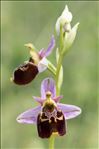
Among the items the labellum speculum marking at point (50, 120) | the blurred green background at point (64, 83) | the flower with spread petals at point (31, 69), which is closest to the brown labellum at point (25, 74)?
the flower with spread petals at point (31, 69)

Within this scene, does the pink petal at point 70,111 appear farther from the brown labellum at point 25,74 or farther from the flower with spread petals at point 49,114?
the brown labellum at point 25,74

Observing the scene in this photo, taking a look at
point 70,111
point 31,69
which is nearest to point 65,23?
point 31,69

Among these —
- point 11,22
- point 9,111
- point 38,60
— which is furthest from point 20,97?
point 38,60

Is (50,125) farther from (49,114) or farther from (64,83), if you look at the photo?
(64,83)

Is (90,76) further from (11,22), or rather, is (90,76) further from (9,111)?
(11,22)

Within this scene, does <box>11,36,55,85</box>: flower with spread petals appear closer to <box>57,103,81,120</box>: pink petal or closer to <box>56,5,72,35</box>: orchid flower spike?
<box>56,5,72,35</box>: orchid flower spike
